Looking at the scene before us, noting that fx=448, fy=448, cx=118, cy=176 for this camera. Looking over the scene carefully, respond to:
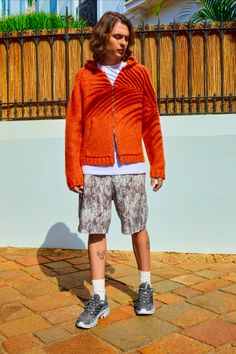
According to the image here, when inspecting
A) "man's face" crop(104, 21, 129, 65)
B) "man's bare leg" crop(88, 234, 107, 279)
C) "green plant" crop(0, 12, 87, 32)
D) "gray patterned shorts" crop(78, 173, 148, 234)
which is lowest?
"man's bare leg" crop(88, 234, 107, 279)

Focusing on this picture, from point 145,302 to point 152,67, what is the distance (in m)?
2.76

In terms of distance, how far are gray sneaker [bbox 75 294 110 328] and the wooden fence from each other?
2.42 meters

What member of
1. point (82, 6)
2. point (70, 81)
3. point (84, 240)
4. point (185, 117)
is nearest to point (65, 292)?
point (84, 240)

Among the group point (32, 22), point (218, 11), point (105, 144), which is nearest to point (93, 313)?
point (105, 144)

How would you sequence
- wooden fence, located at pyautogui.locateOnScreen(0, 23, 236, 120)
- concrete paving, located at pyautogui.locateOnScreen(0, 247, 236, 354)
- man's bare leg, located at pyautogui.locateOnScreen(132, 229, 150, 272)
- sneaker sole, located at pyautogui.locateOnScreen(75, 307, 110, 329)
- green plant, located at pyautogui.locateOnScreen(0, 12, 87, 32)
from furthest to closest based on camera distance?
green plant, located at pyautogui.locateOnScreen(0, 12, 87, 32), wooden fence, located at pyautogui.locateOnScreen(0, 23, 236, 120), man's bare leg, located at pyautogui.locateOnScreen(132, 229, 150, 272), sneaker sole, located at pyautogui.locateOnScreen(75, 307, 110, 329), concrete paving, located at pyautogui.locateOnScreen(0, 247, 236, 354)

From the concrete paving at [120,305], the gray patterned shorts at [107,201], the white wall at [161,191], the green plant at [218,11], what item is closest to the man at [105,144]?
the gray patterned shorts at [107,201]

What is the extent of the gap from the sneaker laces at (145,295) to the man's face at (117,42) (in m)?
1.54

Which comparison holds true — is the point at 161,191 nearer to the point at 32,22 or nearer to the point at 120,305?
the point at 120,305

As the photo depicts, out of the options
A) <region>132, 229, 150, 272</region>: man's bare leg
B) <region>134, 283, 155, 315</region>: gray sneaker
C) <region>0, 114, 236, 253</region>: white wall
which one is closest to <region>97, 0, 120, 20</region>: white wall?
<region>0, 114, 236, 253</region>: white wall

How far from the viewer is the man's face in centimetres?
279

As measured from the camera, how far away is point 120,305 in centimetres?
313

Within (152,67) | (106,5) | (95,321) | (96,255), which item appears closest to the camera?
(95,321)

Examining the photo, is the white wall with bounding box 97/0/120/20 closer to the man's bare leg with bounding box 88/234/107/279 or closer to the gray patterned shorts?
the gray patterned shorts

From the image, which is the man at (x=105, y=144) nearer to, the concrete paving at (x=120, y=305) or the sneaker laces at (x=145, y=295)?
the sneaker laces at (x=145, y=295)
